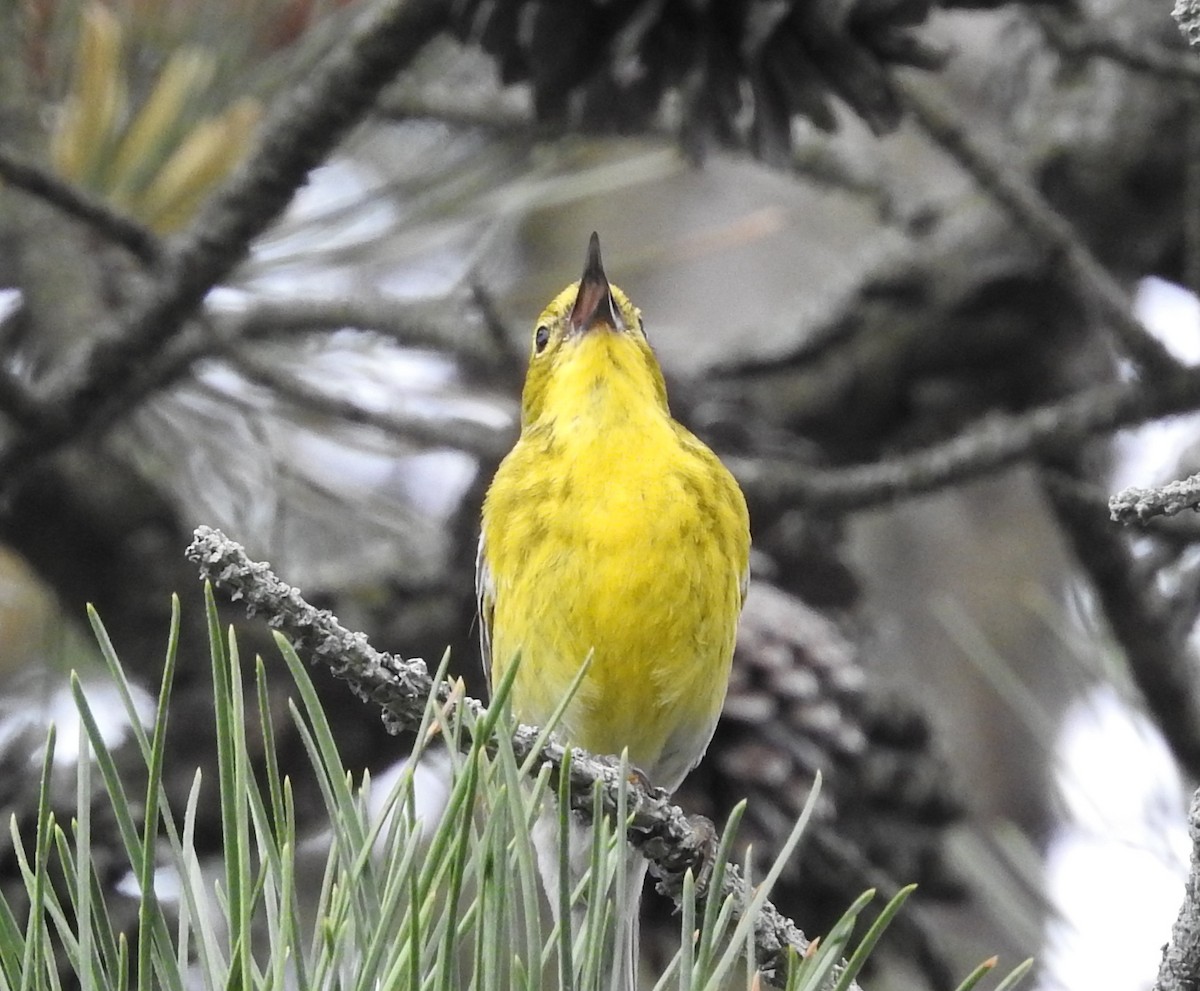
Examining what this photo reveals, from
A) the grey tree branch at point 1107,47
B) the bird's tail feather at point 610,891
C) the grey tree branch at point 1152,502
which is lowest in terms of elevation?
Result: the bird's tail feather at point 610,891

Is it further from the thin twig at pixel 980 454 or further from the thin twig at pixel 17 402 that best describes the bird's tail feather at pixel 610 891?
the thin twig at pixel 17 402

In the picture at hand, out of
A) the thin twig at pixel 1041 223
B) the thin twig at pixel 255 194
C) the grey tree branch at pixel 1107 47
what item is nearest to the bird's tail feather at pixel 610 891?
the thin twig at pixel 255 194

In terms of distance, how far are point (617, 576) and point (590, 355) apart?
0.77 metres

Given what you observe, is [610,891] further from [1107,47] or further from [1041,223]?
[1107,47]

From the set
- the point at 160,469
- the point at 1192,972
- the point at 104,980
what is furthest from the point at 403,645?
the point at 1192,972

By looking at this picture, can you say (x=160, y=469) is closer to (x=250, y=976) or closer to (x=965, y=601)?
(x=250, y=976)

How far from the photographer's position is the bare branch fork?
1493 millimetres

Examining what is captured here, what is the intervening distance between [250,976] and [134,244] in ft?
7.01

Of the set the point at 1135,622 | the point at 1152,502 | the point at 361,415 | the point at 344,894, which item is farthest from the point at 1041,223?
the point at 344,894

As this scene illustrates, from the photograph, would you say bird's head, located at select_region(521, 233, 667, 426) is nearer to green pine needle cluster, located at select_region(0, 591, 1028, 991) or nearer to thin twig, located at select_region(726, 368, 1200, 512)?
thin twig, located at select_region(726, 368, 1200, 512)

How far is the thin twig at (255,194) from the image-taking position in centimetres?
315

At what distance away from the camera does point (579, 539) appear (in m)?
3.39

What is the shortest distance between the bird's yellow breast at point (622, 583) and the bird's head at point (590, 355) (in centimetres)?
14

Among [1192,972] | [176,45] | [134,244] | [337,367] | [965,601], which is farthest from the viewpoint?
[965,601]
